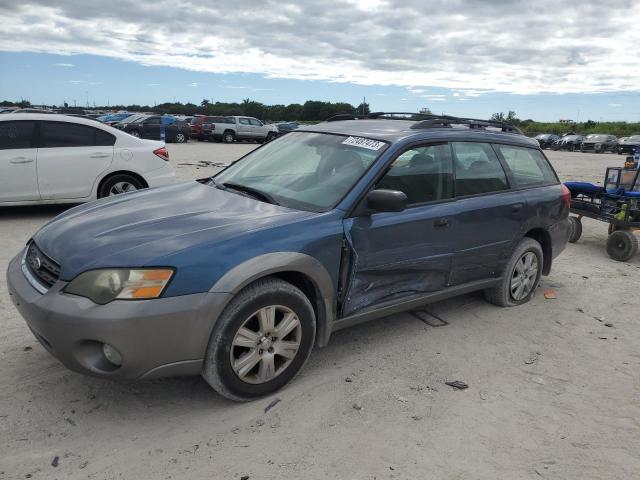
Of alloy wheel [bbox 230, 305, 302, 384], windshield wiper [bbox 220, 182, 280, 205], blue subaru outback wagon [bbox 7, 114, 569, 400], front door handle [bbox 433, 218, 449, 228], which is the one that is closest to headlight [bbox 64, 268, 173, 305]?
blue subaru outback wagon [bbox 7, 114, 569, 400]

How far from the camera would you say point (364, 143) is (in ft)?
13.1

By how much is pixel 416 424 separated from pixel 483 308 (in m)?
2.19

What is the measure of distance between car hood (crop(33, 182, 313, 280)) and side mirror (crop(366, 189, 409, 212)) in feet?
1.40

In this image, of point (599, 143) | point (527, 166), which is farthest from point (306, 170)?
point (599, 143)

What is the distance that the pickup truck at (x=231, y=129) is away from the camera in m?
32.2

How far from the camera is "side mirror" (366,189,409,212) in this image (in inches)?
137

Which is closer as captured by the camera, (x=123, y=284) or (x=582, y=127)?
(x=123, y=284)

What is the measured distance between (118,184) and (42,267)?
5.26 meters

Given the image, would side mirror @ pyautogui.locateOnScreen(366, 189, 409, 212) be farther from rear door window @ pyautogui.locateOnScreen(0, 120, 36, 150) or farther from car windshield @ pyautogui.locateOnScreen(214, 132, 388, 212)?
rear door window @ pyautogui.locateOnScreen(0, 120, 36, 150)

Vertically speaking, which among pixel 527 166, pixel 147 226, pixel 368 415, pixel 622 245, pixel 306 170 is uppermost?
pixel 527 166

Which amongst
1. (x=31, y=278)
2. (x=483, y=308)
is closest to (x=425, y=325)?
(x=483, y=308)

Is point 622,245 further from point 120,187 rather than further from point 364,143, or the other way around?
point 120,187

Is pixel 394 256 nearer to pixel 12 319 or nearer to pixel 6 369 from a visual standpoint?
pixel 6 369

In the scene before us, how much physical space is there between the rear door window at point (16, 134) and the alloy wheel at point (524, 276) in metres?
6.62
